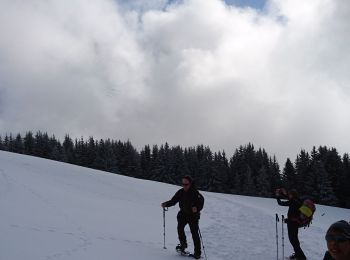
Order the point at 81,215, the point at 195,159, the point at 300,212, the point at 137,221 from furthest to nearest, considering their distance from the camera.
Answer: the point at 195,159 < the point at 137,221 < the point at 81,215 < the point at 300,212

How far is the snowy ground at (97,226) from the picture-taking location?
9.56m

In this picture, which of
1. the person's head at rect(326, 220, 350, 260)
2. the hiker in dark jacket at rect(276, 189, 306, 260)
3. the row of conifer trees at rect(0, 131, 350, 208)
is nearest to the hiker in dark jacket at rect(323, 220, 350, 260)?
the person's head at rect(326, 220, 350, 260)

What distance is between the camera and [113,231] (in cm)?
1289

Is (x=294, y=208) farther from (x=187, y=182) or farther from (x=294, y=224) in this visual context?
(x=187, y=182)

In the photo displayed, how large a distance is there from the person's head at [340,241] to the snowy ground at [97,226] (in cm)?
665

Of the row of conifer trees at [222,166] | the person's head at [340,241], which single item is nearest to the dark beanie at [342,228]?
the person's head at [340,241]

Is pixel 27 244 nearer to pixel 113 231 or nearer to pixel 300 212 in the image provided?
pixel 113 231

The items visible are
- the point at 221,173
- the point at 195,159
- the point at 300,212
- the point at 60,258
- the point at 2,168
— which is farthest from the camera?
the point at 195,159

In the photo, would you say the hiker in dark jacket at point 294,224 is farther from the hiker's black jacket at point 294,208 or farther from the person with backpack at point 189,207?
the person with backpack at point 189,207

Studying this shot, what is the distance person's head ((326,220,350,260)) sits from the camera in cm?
330

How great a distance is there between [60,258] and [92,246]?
5.21 feet

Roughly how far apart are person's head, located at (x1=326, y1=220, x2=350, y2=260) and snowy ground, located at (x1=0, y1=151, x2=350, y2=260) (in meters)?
6.65

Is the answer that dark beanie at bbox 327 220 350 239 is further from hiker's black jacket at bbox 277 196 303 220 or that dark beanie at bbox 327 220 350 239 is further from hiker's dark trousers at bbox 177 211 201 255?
hiker's black jacket at bbox 277 196 303 220

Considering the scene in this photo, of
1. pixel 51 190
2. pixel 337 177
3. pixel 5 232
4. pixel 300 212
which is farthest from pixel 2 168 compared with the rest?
pixel 337 177
